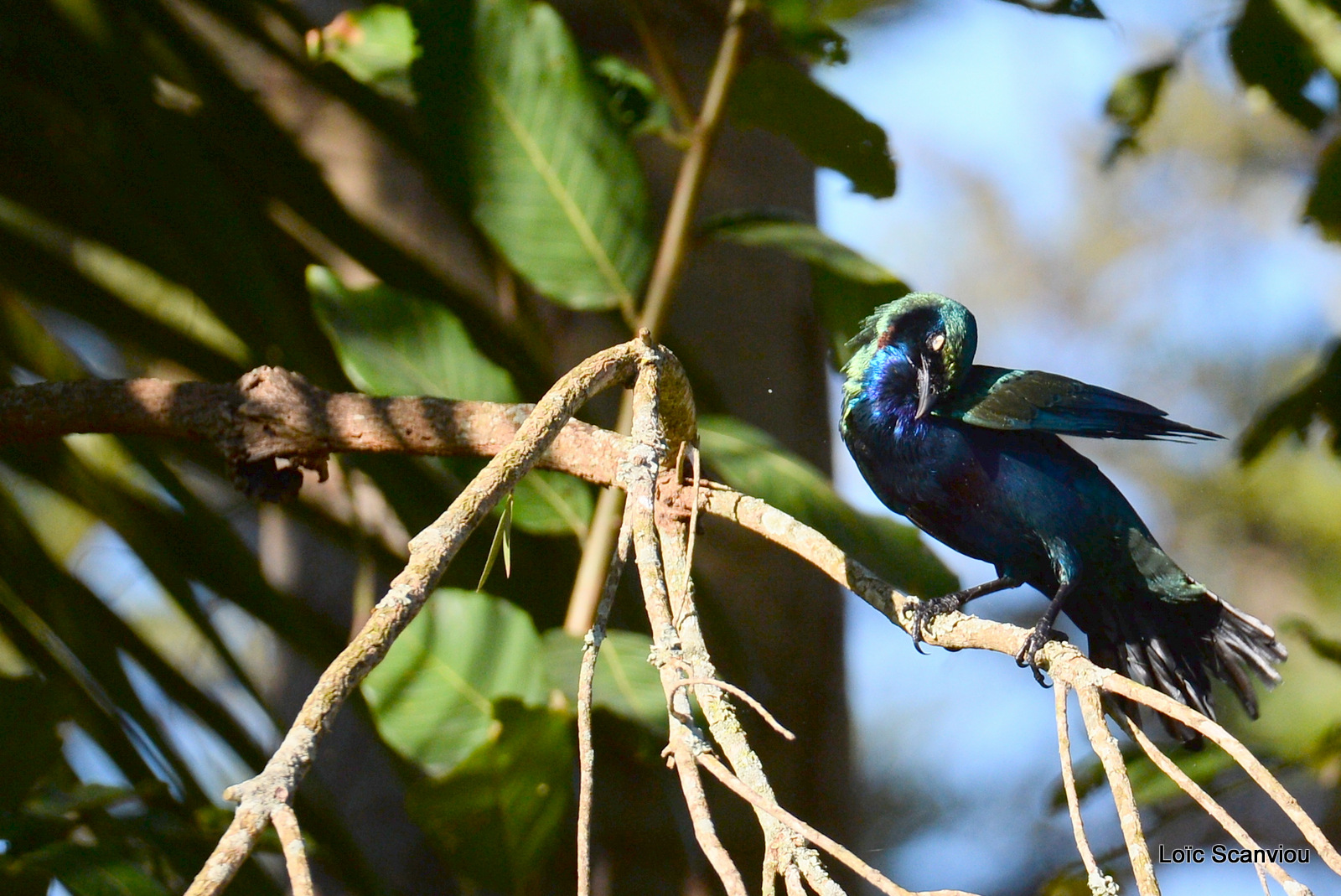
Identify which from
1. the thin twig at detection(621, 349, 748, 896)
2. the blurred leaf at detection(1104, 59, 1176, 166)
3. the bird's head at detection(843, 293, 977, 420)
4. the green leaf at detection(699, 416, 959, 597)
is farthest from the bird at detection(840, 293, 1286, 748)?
the blurred leaf at detection(1104, 59, 1176, 166)

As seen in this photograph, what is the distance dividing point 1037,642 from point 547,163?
3.77ft

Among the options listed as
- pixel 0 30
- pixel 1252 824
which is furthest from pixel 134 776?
pixel 1252 824

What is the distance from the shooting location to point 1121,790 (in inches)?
30.6

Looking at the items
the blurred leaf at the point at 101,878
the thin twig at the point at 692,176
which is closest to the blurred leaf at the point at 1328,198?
the thin twig at the point at 692,176

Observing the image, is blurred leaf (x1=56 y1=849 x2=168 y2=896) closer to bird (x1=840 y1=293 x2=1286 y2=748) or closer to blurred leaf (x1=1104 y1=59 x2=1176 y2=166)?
bird (x1=840 y1=293 x2=1286 y2=748)

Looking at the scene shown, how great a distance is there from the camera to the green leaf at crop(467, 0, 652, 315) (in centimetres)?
183

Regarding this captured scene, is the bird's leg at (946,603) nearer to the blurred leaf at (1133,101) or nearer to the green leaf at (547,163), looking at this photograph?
the green leaf at (547,163)

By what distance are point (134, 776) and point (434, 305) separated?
2.96 feet

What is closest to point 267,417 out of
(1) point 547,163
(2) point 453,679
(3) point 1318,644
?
(2) point 453,679

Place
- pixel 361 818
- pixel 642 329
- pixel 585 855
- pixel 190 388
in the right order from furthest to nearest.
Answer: pixel 361 818 → pixel 190 388 → pixel 642 329 → pixel 585 855

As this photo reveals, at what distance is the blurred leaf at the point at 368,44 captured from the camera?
81.1 inches

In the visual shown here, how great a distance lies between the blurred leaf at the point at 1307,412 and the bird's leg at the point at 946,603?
1.05 meters

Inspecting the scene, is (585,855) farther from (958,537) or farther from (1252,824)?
(1252,824)

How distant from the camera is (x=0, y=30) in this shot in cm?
184
